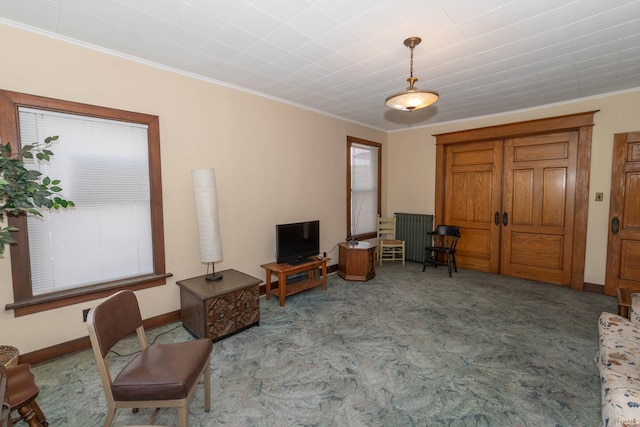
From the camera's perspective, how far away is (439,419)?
1.82 meters

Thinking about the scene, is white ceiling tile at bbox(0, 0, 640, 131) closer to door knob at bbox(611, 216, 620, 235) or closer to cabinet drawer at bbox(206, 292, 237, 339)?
door knob at bbox(611, 216, 620, 235)

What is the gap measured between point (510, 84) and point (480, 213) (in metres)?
2.31

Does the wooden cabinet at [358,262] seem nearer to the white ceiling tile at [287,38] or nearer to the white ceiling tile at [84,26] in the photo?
the white ceiling tile at [287,38]

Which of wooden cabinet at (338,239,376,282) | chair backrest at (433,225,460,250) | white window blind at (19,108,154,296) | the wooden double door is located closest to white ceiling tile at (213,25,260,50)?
white window blind at (19,108,154,296)

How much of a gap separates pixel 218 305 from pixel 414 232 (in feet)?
13.6

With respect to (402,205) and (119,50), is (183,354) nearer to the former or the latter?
(119,50)

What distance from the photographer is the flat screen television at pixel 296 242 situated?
3797mm

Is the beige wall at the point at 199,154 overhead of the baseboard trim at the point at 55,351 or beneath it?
overhead

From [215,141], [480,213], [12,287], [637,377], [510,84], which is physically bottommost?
[637,377]

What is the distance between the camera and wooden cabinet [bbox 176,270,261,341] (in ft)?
8.75

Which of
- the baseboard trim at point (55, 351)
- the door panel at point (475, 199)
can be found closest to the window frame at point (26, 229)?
the baseboard trim at point (55, 351)

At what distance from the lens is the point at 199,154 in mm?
3234

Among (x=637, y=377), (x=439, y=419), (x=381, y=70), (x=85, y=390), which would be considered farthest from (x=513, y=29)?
(x=85, y=390)

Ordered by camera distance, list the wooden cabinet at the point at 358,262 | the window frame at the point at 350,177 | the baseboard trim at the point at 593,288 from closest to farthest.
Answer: the baseboard trim at the point at 593,288 < the wooden cabinet at the point at 358,262 < the window frame at the point at 350,177
